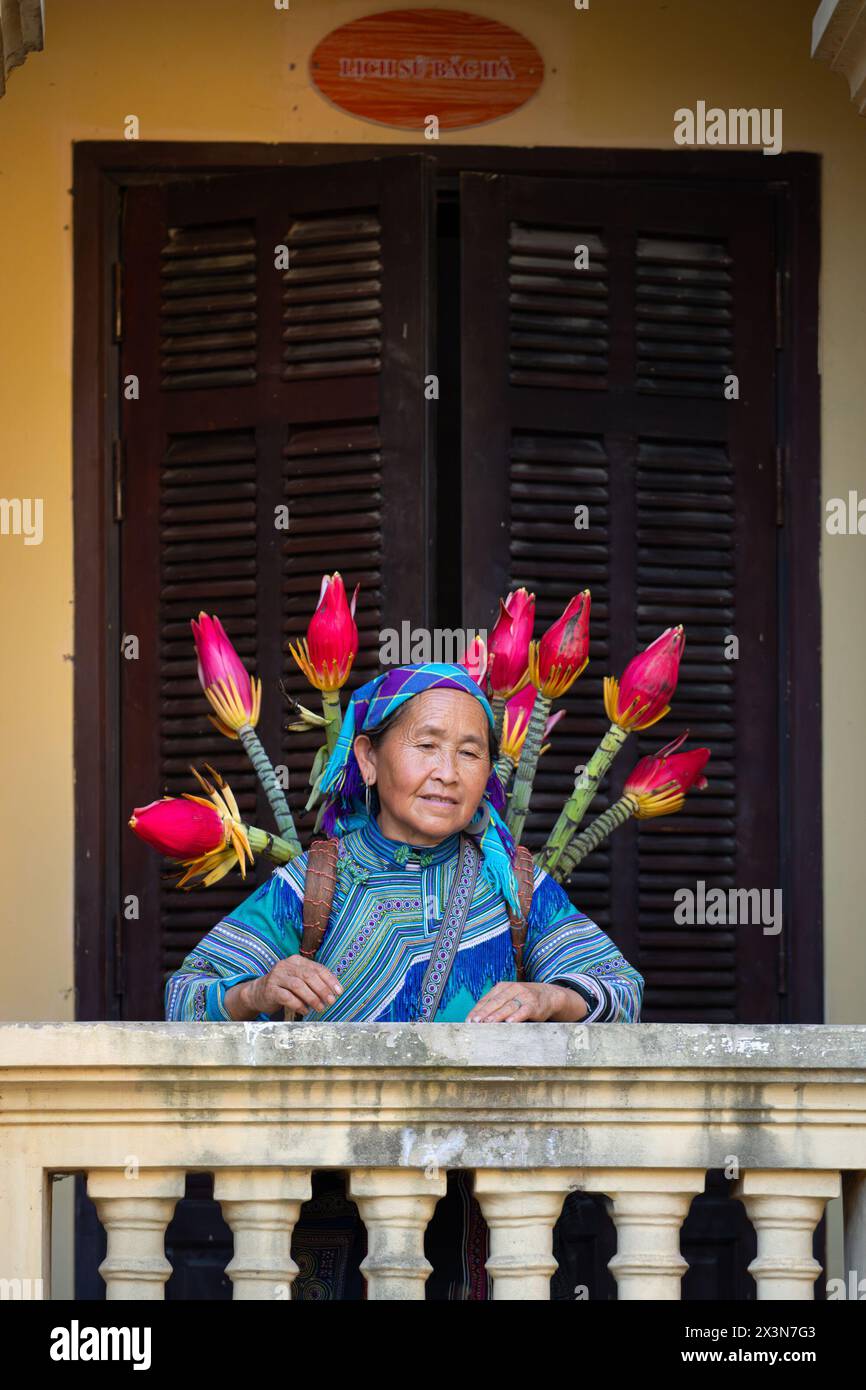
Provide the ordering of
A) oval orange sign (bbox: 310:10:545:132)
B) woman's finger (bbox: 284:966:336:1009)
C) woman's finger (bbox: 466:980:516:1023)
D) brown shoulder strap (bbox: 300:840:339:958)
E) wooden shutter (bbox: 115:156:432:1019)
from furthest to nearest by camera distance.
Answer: oval orange sign (bbox: 310:10:545:132) < wooden shutter (bbox: 115:156:432:1019) < brown shoulder strap (bbox: 300:840:339:958) < woman's finger (bbox: 284:966:336:1009) < woman's finger (bbox: 466:980:516:1023)

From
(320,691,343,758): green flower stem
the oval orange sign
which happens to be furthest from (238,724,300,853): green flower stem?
the oval orange sign

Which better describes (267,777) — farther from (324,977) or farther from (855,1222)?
(855,1222)

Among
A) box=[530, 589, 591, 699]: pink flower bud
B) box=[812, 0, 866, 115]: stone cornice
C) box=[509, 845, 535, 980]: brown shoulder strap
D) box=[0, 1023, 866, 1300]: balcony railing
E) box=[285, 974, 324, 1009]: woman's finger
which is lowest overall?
box=[0, 1023, 866, 1300]: balcony railing

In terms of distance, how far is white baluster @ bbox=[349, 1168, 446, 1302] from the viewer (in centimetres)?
330

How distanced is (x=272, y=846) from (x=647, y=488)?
153 centimetres

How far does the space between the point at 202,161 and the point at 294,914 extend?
213 centimetres

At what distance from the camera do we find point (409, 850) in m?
3.93

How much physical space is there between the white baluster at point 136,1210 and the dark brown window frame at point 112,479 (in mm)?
1706

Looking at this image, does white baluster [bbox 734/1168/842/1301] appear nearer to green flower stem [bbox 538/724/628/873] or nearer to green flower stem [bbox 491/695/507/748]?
green flower stem [bbox 538/724/628/873]

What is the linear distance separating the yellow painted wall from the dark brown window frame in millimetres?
35

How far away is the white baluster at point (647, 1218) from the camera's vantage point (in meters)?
3.33

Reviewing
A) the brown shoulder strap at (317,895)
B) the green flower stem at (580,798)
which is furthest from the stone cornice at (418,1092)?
the green flower stem at (580,798)

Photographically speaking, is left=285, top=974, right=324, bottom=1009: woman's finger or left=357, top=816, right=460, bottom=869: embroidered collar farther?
left=357, top=816, right=460, bottom=869: embroidered collar
